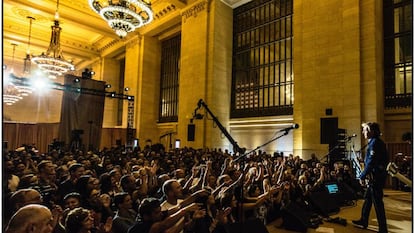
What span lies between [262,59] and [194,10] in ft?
15.8

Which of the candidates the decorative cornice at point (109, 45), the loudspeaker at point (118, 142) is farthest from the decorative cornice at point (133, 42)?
the loudspeaker at point (118, 142)

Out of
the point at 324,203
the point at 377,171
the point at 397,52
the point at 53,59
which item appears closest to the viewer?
the point at 377,171

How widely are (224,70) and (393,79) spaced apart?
7529mm

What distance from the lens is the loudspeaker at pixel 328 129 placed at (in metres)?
9.59

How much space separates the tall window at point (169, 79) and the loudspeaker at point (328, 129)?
9.75 metres

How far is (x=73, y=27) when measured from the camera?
18.7 m

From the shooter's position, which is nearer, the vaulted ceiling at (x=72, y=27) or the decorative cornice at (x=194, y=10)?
the decorative cornice at (x=194, y=10)

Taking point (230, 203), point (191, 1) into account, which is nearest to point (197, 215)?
point (230, 203)

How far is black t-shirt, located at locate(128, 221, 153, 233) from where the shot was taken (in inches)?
88.5

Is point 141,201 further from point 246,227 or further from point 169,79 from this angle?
point 169,79

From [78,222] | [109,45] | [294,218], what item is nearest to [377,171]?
[294,218]

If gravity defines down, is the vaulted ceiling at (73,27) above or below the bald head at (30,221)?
above

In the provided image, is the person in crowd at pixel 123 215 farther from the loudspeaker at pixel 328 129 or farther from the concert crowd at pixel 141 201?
the loudspeaker at pixel 328 129

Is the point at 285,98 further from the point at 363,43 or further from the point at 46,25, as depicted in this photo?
the point at 46,25
